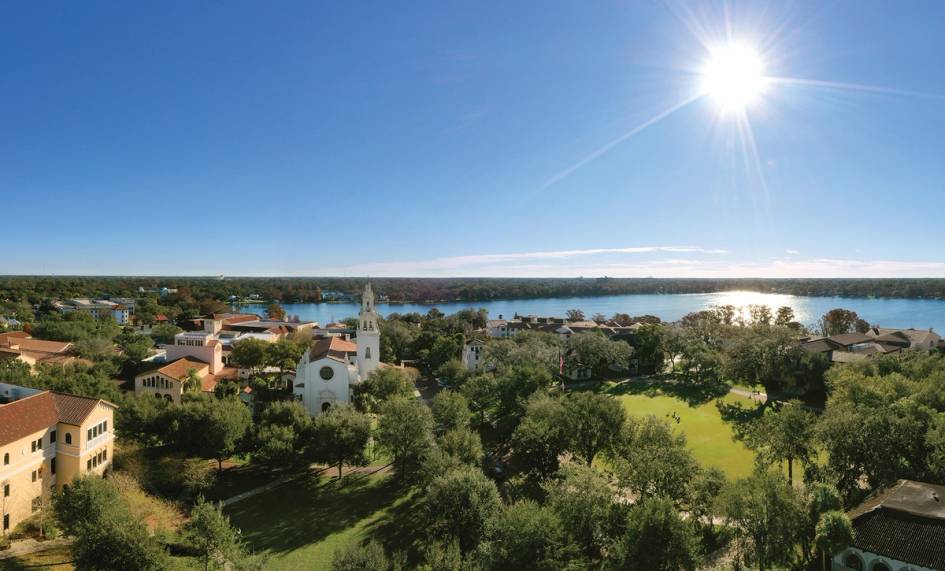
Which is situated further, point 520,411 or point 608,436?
point 520,411

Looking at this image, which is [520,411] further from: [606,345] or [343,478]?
[606,345]

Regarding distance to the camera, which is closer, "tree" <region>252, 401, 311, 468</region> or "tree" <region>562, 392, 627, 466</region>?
"tree" <region>562, 392, 627, 466</region>

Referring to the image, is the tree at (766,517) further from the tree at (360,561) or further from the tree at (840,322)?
the tree at (840,322)

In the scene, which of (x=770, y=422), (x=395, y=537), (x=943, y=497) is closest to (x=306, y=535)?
(x=395, y=537)

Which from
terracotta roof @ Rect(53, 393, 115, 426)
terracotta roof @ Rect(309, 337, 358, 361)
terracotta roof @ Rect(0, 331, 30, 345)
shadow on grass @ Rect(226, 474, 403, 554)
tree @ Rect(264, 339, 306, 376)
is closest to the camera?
shadow on grass @ Rect(226, 474, 403, 554)

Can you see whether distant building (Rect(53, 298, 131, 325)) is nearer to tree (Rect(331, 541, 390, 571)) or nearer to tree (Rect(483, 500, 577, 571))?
tree (Rect(331, 541, 390, 571))

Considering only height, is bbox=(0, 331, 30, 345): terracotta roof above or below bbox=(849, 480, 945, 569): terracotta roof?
above

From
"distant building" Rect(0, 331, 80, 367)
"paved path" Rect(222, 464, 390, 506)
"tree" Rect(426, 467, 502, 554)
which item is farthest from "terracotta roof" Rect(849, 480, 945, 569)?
"distant building" Rect(0, 331, 80, 367)
